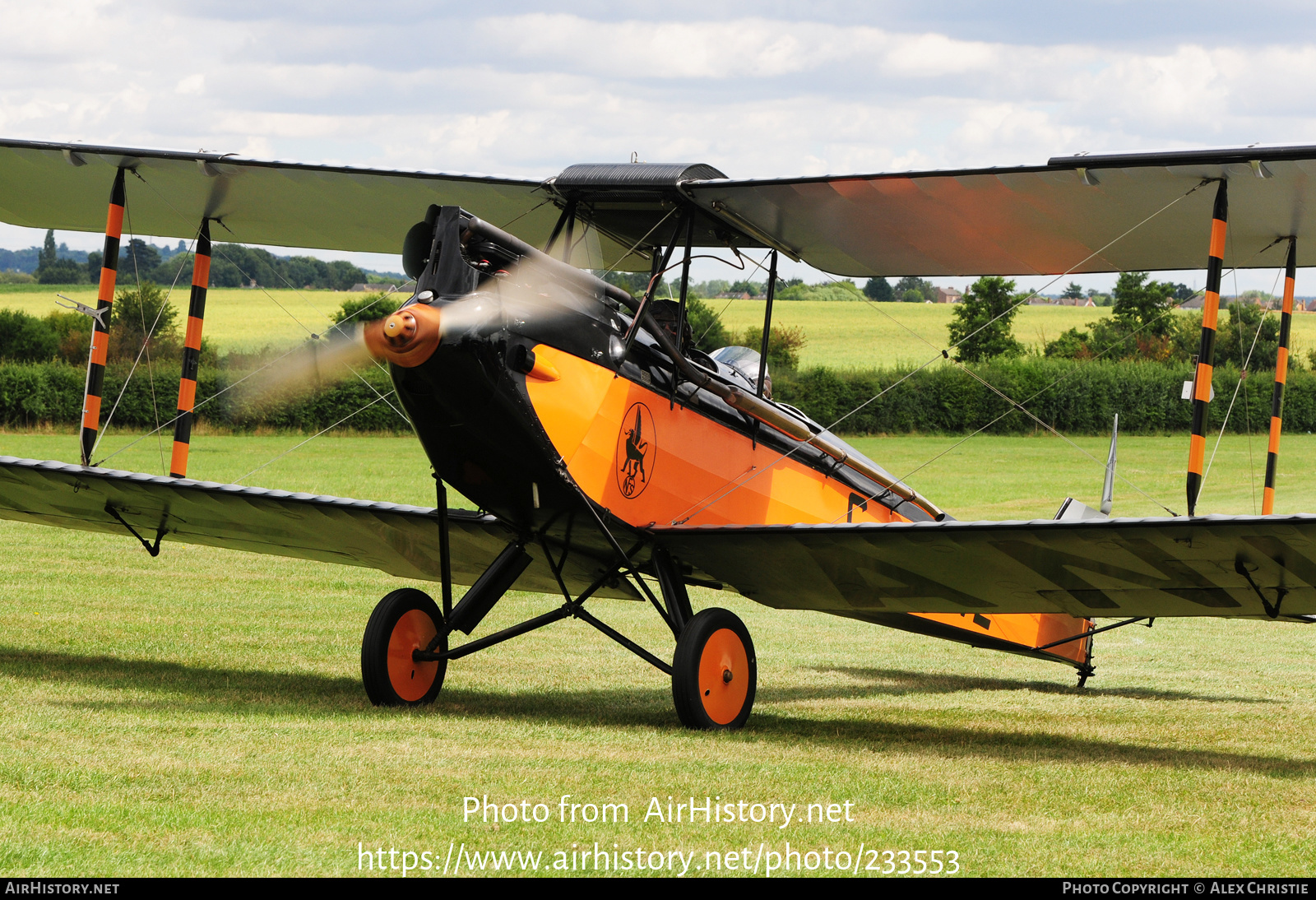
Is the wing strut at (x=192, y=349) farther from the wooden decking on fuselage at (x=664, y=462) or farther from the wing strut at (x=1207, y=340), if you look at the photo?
the wing strut at (x=1207, y=340)

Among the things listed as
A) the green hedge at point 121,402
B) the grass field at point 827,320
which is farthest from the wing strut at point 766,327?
the grass field at point 827,320

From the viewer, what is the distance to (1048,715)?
28.4 feet

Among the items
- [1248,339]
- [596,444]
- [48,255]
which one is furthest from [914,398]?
[48,255]

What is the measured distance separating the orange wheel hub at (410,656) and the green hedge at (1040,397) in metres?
29.2

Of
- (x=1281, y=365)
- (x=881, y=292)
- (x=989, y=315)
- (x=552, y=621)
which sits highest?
(x=881, y=292)

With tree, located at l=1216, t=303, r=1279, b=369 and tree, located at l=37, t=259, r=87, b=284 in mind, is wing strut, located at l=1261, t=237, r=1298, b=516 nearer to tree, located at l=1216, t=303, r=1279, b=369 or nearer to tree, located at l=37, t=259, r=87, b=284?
tree, located at l=1216, t=303, r=1279, b=369

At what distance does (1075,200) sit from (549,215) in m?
3.81

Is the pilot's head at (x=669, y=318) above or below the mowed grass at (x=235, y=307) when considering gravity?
below

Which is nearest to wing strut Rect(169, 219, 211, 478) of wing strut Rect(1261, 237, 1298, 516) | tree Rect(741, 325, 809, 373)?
wing strut Rect(1261, 237, 1298, 516)

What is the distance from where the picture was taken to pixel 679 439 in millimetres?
7543

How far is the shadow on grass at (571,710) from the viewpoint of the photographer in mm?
6965

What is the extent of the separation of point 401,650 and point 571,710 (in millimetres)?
1104

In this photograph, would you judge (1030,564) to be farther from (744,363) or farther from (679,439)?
(744,363)
